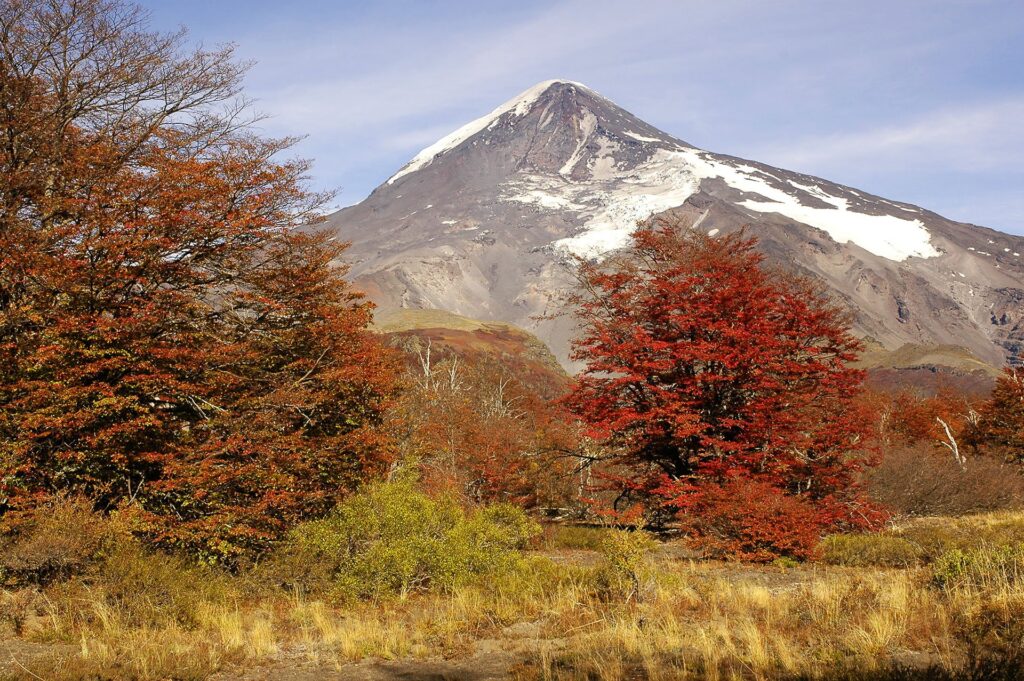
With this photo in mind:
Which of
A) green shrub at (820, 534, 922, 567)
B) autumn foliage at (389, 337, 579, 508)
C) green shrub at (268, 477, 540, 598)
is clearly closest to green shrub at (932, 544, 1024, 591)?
green shrub at (820, 534, 922, 567)

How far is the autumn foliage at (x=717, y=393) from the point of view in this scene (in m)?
16.6

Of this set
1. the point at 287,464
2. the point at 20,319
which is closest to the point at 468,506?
the point at 287,464

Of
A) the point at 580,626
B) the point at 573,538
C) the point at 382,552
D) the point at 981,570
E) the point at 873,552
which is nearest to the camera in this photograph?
the point at 580,626

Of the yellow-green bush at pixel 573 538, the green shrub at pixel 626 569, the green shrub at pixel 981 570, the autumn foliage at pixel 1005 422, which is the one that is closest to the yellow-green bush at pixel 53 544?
the green shrub at pixel 626 569

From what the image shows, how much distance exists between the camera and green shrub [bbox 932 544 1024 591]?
9.74 m

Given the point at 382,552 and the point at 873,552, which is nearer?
the point at 382,552

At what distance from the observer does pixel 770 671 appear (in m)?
7.57

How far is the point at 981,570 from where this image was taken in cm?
1002

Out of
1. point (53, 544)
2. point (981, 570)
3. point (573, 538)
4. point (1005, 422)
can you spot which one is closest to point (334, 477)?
point (573, 538)

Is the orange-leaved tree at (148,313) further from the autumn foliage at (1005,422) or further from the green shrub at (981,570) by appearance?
the autumn foliage at (1005,422)

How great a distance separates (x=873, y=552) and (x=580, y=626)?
6728 mm

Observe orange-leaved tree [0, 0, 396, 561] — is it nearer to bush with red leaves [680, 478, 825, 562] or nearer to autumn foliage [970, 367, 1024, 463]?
bush with red leaves [680, 478, 825, 562]

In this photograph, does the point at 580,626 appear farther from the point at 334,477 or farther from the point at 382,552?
the point at 334,477

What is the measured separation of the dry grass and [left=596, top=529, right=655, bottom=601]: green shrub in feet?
0.52
